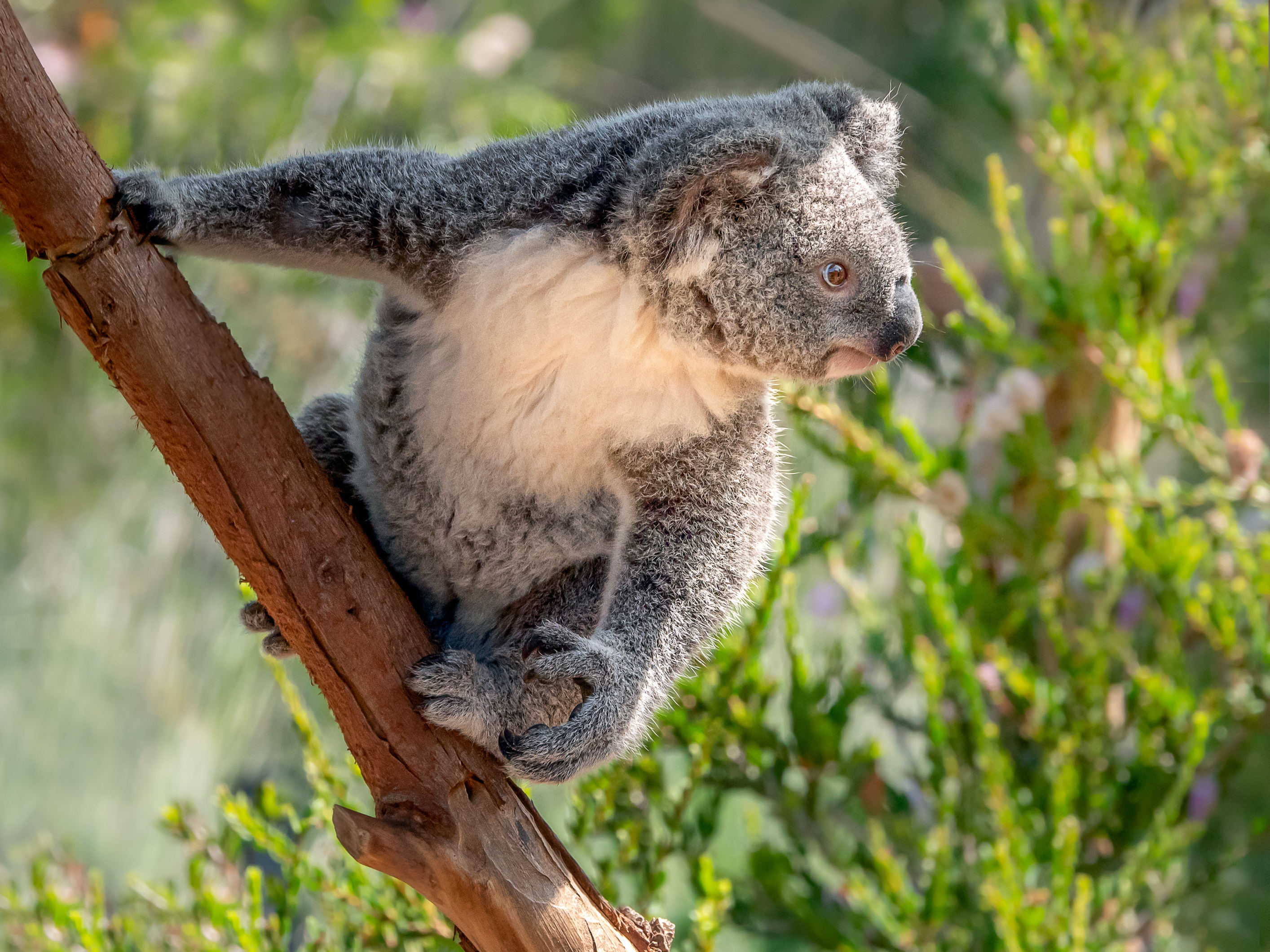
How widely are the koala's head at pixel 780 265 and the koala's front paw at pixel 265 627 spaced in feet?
2.03

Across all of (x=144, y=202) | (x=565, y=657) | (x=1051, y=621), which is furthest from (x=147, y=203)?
(x=1051, y=621)

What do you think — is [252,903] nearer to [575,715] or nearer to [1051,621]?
[575,715]

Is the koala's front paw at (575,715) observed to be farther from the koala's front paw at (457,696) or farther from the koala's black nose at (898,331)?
the koala's black nose at (898,331)

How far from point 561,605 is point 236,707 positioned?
1.99m

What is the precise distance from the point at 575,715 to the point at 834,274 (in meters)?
0.56

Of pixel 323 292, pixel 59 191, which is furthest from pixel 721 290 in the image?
pixel 323 292

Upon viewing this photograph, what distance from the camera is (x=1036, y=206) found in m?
3.16

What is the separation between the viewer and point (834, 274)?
122cm

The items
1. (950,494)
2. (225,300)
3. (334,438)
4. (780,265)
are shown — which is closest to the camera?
(780,265)

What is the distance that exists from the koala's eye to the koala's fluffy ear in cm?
17

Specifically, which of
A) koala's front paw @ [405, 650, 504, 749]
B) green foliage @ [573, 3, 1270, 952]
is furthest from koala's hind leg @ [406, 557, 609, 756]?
green foliage @ [573, 3, 1270, 952]

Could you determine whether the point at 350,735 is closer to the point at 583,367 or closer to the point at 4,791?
the point at 583,367

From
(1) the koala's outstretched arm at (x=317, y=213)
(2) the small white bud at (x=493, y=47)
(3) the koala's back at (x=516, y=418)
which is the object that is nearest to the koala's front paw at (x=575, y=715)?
(3) the koala's back at (x=516, y=418)

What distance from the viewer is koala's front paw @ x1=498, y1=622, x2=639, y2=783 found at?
3.67ft
